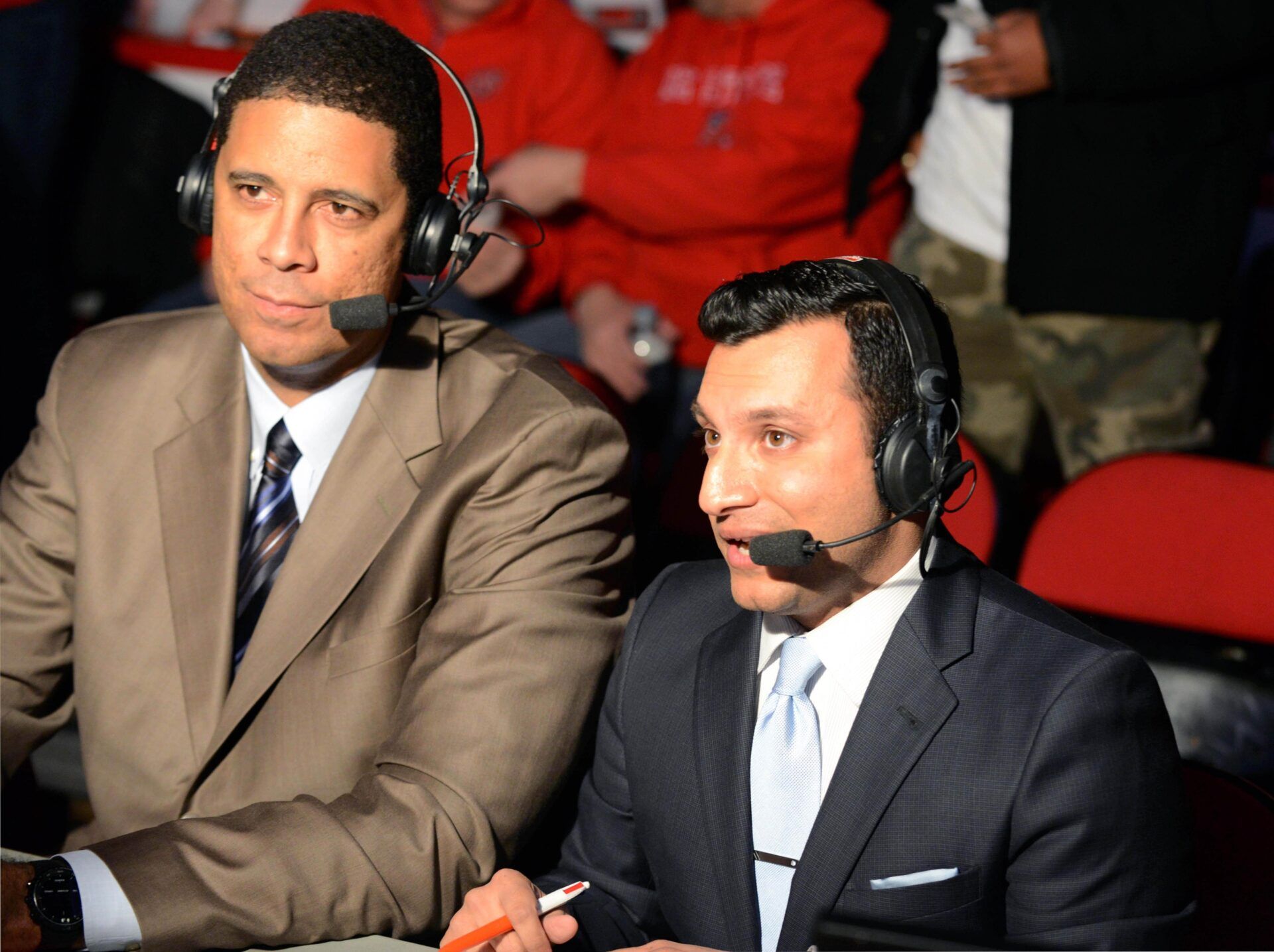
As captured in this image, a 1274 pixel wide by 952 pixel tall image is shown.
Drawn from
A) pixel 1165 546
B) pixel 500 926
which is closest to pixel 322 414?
pixel 500 926

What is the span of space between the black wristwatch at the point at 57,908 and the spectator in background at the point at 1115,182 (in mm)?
2027

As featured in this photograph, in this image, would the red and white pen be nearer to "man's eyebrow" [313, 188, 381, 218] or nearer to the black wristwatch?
the black wristwatch

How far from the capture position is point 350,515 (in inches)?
70.3

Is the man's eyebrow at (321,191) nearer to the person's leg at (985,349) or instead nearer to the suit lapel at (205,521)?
the suit lapel at (205,521)

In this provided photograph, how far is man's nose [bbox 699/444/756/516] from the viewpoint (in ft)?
4.43

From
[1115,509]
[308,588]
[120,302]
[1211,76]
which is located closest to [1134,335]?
[1211,76]

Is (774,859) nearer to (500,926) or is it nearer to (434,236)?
(500,926)

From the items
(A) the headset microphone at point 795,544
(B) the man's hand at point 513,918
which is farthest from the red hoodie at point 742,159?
(B) the man's hand at point 513,918

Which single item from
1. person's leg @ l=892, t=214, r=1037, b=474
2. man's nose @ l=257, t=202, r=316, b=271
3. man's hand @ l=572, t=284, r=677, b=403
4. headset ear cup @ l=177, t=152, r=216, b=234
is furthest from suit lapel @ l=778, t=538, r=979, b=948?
man's hand @ l=572, t=284, r=677, b=403

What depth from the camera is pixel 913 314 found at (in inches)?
52.3

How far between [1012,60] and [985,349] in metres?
0.60

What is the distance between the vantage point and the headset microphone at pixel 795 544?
51.0 inches

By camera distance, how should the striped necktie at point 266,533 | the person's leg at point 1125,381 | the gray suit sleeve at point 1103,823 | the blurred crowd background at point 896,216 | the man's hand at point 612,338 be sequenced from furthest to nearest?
the man's hand at point 612,338, the person's leg at point 1125,381, the blurred crowd background at point 896,216, the striped necktie at point 266,533, the gray suit sleeve at point 1103,823

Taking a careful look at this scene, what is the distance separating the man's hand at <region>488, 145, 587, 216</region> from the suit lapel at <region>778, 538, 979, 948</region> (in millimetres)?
1927
